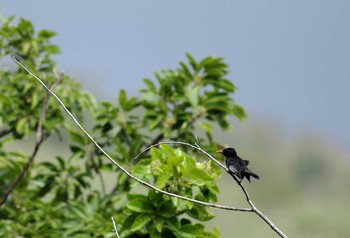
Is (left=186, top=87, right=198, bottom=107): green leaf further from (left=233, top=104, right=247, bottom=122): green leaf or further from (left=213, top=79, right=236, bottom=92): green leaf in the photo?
(left=233, top=104, right=247, bottom=122): green leaf

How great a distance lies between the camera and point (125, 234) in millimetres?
7375

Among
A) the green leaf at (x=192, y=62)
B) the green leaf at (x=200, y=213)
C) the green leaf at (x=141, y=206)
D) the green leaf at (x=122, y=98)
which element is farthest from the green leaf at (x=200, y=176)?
the green leaf at (x=122, y=98)

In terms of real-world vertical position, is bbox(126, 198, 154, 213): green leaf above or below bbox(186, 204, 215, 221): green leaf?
below

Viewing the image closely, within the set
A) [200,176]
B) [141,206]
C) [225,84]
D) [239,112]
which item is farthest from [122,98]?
[200,176]

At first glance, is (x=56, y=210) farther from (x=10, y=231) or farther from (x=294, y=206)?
(x=294, y=206)

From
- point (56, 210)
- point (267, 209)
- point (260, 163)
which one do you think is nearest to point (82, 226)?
point (56, 210)

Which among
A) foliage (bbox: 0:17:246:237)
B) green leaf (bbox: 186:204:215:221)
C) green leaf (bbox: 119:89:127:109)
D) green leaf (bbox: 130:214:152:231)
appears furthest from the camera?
green leaf (bbox: 119:89:127:109)

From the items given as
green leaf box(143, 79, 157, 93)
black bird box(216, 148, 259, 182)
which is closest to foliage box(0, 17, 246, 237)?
green leaf box(143, 79, 157, 93)

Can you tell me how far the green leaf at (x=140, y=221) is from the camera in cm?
725

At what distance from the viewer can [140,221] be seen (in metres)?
7.29

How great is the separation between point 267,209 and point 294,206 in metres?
3.82

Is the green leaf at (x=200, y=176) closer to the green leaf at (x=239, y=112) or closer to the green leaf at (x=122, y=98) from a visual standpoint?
the green leaf at (x=239, y=112)

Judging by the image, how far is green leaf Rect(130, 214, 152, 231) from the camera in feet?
23.8

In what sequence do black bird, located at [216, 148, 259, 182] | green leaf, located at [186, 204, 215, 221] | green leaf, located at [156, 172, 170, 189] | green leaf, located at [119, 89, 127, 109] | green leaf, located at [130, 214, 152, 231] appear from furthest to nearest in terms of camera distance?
green leaf, located at [119, 89, 127, 109] < green leaf, located at [186, 204, 215, 221] < green leaf, located at [130, 214, 152, 231] < green leaf, located at [156, 172, 170, 189] < black bird, located at [216, 148, 259, 182]
